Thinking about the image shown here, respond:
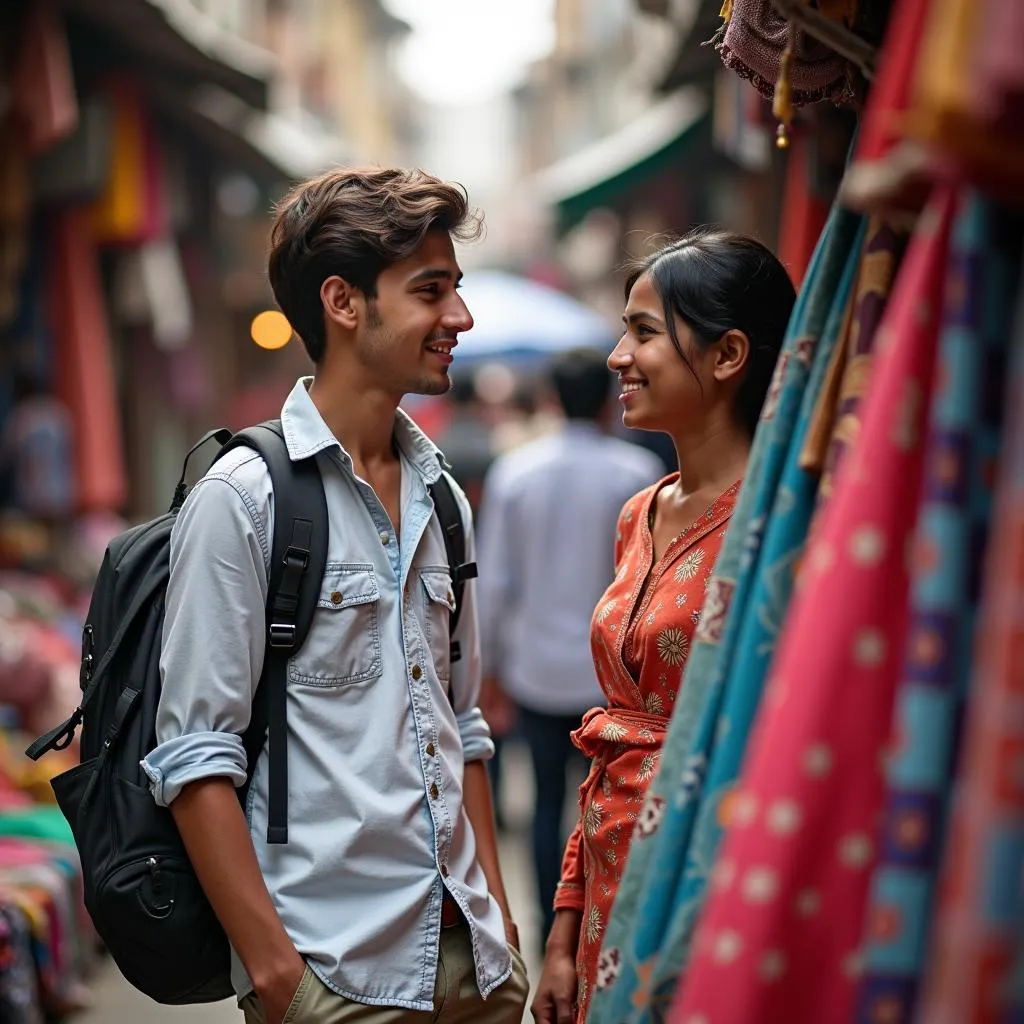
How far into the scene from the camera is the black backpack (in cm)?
233

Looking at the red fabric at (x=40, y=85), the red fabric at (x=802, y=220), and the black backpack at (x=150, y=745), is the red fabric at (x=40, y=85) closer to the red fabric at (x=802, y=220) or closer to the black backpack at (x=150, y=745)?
the red fabric at (x=802, y=220)

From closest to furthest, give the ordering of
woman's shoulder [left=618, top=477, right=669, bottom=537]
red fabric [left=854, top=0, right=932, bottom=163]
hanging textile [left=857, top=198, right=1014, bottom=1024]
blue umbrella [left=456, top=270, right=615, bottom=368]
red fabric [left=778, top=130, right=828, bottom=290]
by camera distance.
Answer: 1. hanging textile [left=857, top=198, right=1014, bottom=1024]
2. red fabric [left=854, top=0, right=932, bottom=163]
3. woman's shoulder [left=618, top=477, right=669, bottom=537]
4. red fabric [left=778, top=130, right=828, bottom=290]
5. blue umbrella [left=456, top=270, right=615, bottom=368]

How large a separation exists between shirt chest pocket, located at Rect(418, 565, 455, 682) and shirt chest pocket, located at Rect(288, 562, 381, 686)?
0.15 meters

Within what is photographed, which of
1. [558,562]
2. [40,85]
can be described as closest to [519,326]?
[40,85]

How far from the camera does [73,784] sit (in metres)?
2.44

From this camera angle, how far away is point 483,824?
279 centimetres

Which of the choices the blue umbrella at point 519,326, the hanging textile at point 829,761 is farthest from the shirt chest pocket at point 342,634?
the blue umbrella at point 519,326

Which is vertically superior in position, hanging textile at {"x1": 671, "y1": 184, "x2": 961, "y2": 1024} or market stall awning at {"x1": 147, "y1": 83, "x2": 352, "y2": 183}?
market stall awning at {"x1": 147, "y1": 83, "x2": 352, "y2": 183}

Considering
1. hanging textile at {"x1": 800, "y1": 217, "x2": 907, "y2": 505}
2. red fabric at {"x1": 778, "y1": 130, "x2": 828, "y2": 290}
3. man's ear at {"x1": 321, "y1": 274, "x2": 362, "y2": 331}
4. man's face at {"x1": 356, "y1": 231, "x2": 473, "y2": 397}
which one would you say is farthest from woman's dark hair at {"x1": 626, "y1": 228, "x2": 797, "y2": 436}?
hanging textile at {"x1": 800, "y1": 217, "x2": 907, "y2": 505}

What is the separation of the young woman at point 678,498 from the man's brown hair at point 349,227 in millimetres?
415

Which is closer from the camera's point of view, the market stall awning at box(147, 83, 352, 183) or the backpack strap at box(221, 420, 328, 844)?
the backpack strap at box(221, 420, 328, 844)

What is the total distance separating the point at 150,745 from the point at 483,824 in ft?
2.36

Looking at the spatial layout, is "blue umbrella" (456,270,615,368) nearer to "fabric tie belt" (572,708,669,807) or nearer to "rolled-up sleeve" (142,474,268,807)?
"fabric tie belt" (572,708,669,807)

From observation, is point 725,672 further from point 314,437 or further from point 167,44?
point 167,44
